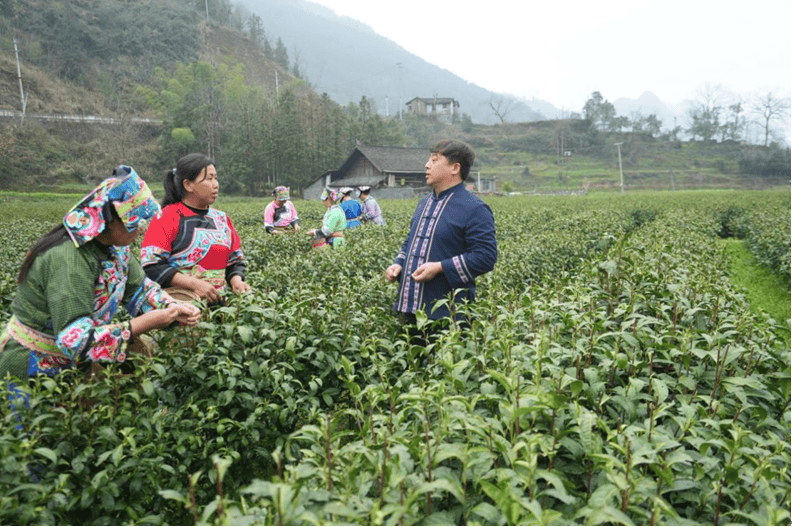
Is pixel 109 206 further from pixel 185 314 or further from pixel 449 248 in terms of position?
pixel 449 248

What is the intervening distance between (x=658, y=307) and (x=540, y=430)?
57.0 inches

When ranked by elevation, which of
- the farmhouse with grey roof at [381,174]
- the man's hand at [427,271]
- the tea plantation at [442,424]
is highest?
the farmhouse with grey roof at [381,174]

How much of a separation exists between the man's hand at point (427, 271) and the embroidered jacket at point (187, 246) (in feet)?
4.27

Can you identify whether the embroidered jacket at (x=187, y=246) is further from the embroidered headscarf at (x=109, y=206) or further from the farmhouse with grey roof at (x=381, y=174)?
the farmhouse with grey roof at (x=381, y=174)

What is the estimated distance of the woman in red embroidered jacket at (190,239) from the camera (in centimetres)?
333

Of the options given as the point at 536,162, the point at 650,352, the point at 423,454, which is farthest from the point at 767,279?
the point at 536,162

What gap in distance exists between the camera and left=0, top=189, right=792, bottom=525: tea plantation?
1441mm

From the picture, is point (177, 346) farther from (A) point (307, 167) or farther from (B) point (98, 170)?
(B) point (98, 170)

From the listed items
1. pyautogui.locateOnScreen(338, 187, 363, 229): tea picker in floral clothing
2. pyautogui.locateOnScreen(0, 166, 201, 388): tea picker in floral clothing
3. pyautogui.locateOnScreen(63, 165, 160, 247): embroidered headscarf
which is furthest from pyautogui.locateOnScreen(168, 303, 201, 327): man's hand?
pyautogui.locateOnScreen(338, 187, 363, 229): tea picker in floral clothing

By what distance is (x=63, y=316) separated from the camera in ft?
7.04

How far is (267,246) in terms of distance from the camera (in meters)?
7.44

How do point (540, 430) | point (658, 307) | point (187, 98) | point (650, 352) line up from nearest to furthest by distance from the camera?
point (540, 430) → point (650, 352) → point (658, 307) → point (187, 98)

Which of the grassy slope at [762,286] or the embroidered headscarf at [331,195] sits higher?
the embroidered headscarf at [331,195]

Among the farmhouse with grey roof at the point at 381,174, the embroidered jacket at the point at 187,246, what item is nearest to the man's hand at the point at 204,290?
the embroidered jacket at the point at 187,246
